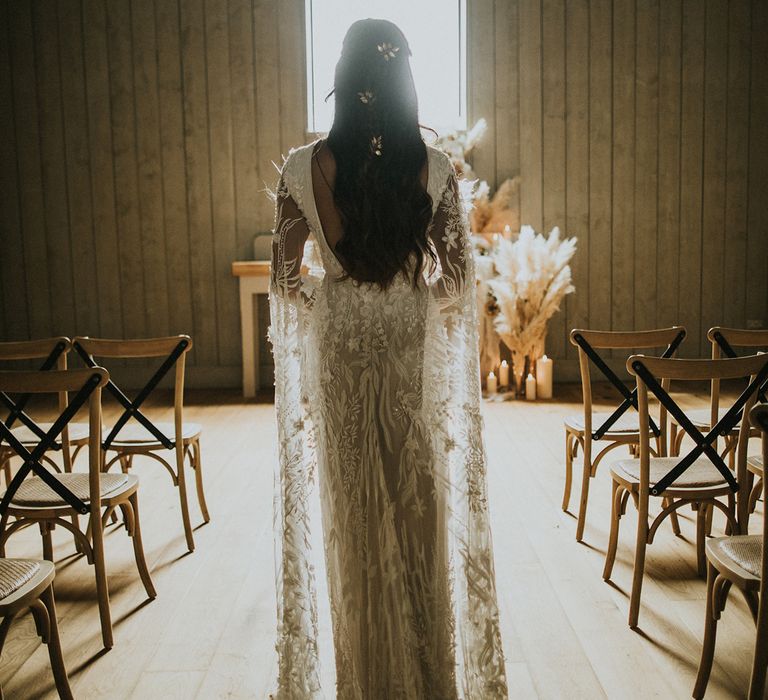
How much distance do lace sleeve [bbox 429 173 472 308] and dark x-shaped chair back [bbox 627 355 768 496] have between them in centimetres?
75

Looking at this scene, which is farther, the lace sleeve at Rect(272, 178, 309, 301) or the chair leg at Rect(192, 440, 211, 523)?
the chair leg at Rect(192, 440, 211, 523)

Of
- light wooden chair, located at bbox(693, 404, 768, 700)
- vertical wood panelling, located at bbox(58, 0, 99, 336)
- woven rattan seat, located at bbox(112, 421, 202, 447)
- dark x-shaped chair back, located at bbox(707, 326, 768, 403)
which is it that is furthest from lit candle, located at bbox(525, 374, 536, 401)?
light wooden chair, located at bbox(693, 404, 768, 700)

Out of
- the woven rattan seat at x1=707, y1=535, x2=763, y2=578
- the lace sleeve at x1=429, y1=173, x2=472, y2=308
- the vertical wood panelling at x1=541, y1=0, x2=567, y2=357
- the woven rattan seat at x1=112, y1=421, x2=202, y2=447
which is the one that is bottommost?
the woven rattan seat at x1=707, y1=535, x2=763, y2=578

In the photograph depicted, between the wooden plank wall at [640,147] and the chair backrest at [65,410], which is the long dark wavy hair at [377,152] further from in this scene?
the wooden plank wall at [640,147]

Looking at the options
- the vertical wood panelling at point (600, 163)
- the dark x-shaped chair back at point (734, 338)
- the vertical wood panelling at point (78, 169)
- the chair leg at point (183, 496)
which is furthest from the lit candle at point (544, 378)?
the vertical wood panelling at point (78, 169)

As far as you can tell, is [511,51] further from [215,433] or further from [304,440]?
[304,440]

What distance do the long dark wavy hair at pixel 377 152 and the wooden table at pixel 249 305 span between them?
14.6 feet

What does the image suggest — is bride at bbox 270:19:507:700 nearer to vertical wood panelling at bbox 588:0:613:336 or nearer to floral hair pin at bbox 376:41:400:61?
floral hair pin at bbox 376:41:400:61

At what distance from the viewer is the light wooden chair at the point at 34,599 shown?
68.4 inches

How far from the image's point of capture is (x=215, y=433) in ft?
16.6

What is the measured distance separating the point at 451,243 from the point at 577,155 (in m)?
5.40

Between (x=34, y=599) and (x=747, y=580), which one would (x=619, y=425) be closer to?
(x=747, y=580)

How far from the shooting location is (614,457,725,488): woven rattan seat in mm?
2450

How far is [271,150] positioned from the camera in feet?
21.8
